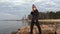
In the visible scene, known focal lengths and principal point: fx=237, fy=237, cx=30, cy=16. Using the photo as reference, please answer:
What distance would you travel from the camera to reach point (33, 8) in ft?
40.1

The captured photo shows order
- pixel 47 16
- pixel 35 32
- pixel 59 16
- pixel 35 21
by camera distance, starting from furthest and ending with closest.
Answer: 1. pixel 59 16
2. pixel 47 16
3. pixel 35 32
4. pixel 35 21

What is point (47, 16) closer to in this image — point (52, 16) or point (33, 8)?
point (52, 16)

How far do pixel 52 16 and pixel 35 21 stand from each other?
2208cm

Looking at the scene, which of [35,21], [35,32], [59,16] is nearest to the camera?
[35,21]

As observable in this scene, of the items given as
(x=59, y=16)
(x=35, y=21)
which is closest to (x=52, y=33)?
(x=35, y=21)

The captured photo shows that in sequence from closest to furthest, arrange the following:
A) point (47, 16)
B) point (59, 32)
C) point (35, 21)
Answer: point (35, 21), point (59, 32), point (47, 16)

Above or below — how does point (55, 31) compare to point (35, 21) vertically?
below

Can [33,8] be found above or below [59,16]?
above

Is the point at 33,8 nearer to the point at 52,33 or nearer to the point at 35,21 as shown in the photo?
the point at 35,21

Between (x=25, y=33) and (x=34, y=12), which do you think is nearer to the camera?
(x=34, y=12)

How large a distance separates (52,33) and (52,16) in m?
18.9

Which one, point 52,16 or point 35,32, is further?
point 52,16

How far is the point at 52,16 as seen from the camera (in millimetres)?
34062

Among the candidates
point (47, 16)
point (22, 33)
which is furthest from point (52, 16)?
point (22, 33)
